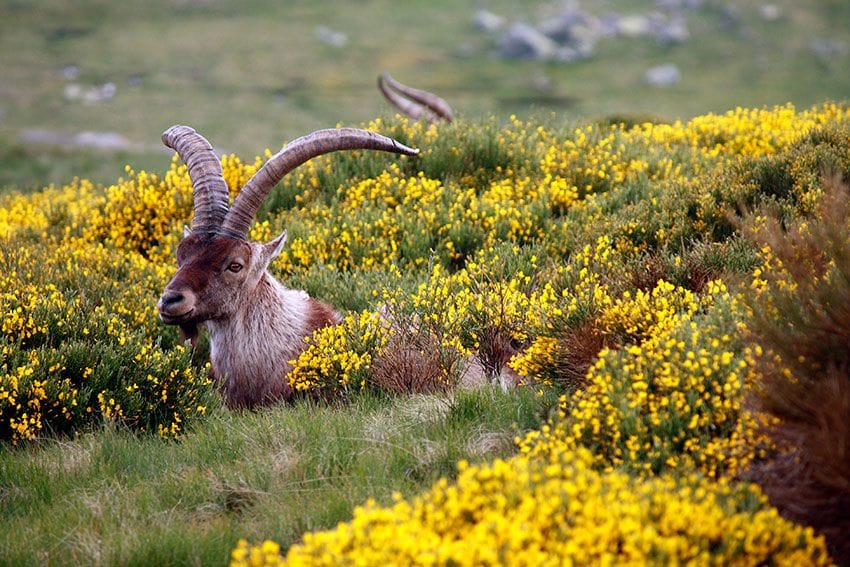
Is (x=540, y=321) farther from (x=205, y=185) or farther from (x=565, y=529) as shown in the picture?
(x=205, y=185)

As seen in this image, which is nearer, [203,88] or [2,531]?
[2,531]

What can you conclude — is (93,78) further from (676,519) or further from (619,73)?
(676,519)

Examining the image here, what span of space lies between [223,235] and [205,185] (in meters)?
0.51

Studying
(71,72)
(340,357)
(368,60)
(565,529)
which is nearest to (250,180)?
(340,357)

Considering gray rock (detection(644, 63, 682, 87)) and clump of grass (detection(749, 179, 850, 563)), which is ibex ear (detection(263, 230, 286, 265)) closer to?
clump of grass (detection(749, 179, 850, 563))

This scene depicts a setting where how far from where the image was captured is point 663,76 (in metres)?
77.2

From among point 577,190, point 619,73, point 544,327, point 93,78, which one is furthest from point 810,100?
point 544,327

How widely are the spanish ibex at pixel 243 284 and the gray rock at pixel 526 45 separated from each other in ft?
264

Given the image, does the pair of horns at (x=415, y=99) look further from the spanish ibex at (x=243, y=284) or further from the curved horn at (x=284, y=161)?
the spanish ibex at (x=243, y=284)

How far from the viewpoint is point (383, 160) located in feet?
36.7

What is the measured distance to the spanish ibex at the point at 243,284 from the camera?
7.20m

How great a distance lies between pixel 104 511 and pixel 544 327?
10.4ft

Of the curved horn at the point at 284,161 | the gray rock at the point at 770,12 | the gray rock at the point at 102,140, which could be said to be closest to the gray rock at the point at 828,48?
the gray rock at the point at 770,12

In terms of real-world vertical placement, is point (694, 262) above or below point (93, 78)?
below
